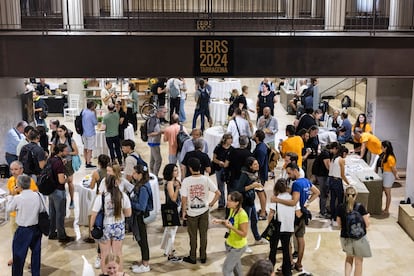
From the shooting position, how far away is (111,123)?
12.6 m

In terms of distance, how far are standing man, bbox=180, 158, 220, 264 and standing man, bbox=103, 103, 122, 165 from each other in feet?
14.7

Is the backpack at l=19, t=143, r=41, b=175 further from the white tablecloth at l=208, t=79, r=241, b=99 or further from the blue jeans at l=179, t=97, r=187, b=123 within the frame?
the white tablecloth at l=208, t=79, r=241, b=99

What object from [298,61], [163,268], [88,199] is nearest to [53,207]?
[88,199]

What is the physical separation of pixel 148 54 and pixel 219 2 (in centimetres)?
1684

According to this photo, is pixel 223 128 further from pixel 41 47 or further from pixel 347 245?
pixel 347 245

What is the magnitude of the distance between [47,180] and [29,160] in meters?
0.81

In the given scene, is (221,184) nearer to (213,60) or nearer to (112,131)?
(213,60)

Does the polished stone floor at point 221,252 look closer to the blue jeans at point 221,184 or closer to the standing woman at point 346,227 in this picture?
the blue jeans at point 221,184

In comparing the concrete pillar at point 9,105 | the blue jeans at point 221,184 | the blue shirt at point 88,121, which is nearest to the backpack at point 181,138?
the blue jeans at point 221,184

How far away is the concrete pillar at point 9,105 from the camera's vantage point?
1330 cm

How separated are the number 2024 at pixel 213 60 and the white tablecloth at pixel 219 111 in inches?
287

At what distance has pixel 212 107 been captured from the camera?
664 inches

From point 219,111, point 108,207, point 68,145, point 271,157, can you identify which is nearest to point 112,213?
point 108,207

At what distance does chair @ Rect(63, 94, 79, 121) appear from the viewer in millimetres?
18781
